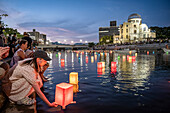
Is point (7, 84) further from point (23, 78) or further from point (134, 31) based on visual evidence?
point (134, 31)

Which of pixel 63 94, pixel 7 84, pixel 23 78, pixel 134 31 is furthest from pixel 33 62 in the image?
pixel 134 31

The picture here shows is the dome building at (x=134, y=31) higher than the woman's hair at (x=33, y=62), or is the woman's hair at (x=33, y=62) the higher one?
the dome building at (x=134, y=31)

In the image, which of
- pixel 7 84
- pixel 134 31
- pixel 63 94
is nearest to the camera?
pixel 7 84

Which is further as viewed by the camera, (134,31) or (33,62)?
(134,31)

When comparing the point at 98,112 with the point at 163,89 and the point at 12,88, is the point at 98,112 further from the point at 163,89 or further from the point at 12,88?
the point at 163,89

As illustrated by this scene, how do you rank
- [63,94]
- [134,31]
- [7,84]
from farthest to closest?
1. [134,31]
2. [63,94]
3. [7,84]

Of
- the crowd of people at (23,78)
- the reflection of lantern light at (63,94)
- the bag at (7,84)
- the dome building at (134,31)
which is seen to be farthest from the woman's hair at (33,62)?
the dome building at (134,31)

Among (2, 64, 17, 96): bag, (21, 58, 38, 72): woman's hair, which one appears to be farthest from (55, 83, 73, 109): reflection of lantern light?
(2, 64, 17, 96): bag

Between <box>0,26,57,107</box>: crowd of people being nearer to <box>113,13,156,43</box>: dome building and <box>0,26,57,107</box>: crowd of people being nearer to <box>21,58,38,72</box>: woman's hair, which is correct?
<box>21,58,38,72</box>: woman's hair

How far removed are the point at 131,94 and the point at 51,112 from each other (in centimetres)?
326

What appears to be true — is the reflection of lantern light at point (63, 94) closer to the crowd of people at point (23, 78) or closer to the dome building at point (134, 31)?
the crowd of people at point (23, 78)

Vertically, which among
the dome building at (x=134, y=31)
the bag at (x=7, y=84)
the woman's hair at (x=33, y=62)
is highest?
the dome building at (x=134, y=31)

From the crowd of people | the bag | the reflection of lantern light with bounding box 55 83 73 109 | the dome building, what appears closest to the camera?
the crowd of people

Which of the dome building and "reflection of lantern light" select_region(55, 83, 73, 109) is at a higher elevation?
the dome building
